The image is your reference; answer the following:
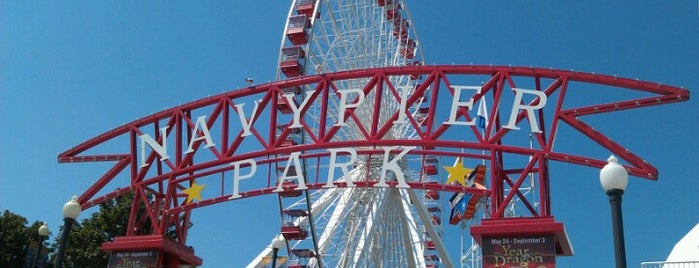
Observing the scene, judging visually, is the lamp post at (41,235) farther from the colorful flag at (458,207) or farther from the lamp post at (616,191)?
the colorful flag at (458,207)

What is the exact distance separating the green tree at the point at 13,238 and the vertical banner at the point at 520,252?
92.7 feet

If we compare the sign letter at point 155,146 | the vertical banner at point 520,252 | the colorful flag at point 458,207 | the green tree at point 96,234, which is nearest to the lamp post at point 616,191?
the vertical banner at point 520,252

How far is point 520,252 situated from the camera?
58.0 feet

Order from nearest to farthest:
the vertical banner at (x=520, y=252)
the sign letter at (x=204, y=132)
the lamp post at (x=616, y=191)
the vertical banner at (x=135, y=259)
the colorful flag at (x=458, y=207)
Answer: the lamp post at (x=616, y=191) → the vertical banner at (x=520, y=252) → the vertical banner at (x=135, y=259) → the sign letter at (x=204, y=132) → the colorful flag at (x=458, y=207)

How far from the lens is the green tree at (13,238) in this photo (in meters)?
39.3

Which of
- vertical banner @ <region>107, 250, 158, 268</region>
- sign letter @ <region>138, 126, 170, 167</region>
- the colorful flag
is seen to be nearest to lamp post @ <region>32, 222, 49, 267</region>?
vertical banner @ <region>107, 250, 158, 268</region>

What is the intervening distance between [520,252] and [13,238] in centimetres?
2949

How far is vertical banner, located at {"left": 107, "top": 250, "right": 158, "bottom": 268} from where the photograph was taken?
2175 centimetres

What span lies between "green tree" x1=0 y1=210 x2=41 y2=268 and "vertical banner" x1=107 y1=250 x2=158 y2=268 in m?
19.7

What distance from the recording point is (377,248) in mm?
35000

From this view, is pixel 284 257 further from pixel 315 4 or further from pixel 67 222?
pixel 67 222

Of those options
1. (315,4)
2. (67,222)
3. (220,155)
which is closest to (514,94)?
(220,155)

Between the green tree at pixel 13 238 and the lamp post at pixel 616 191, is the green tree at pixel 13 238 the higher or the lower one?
the higher one

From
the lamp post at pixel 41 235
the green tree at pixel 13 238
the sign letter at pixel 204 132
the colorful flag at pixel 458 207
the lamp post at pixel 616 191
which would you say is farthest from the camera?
the green tree at pixel 13 238
